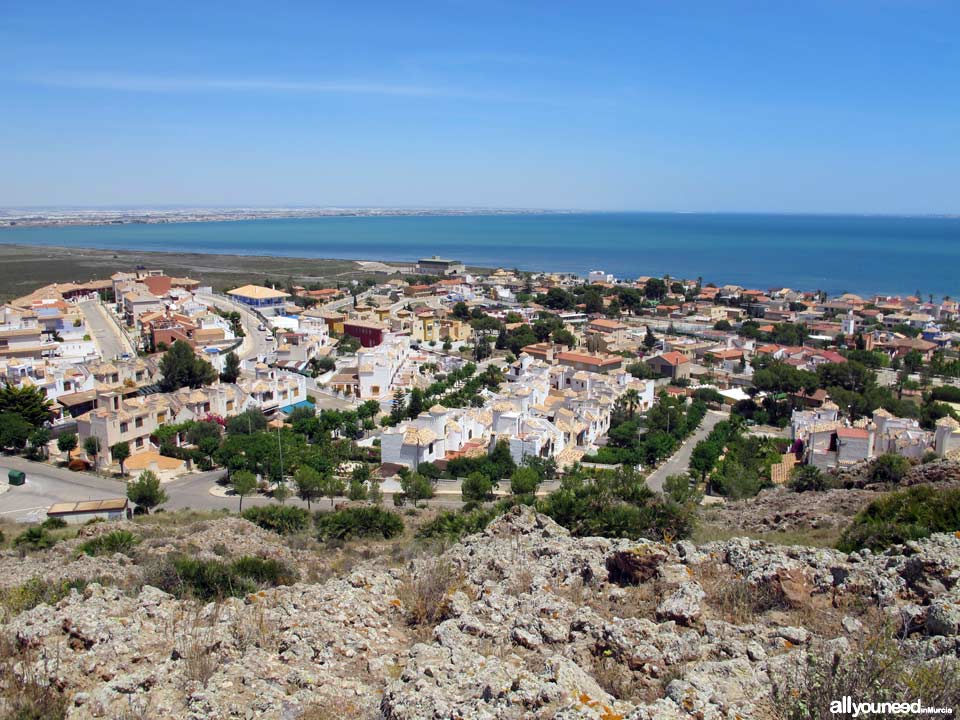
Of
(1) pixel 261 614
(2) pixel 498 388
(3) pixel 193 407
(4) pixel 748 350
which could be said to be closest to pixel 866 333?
(4) pixel 748 350

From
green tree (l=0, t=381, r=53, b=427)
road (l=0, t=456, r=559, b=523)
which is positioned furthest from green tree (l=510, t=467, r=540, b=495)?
green tree (l=0, t=381, r=53, b=427)

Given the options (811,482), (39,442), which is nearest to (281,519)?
(811,482)

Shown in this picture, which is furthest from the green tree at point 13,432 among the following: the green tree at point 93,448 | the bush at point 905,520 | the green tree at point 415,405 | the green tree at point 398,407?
the bush at point 905,520

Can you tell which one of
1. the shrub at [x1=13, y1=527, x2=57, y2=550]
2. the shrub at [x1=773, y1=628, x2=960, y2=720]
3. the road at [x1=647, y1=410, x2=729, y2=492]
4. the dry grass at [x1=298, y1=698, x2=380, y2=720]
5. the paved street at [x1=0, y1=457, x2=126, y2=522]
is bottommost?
the road at [x1=647, y1=410, x2=729, y2=492]

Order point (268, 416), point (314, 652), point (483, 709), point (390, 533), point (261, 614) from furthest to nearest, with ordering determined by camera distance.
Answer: point (268, 416), point (390, 533), point (261, 614), point (314, 652), point (483, 709)

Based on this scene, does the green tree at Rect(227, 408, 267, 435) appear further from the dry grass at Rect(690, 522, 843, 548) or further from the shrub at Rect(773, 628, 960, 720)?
the shrub at Rect(773, 628, 960, 720)

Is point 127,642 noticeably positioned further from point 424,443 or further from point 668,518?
point 424,443

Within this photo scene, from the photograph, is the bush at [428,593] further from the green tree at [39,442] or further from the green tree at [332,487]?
the green tree at [39,442]
